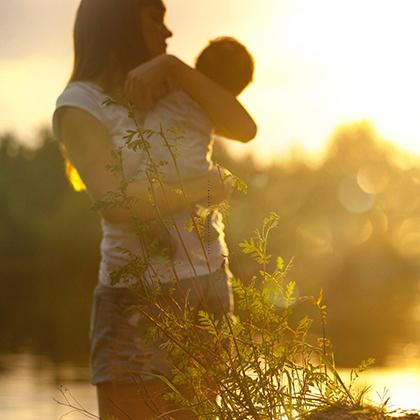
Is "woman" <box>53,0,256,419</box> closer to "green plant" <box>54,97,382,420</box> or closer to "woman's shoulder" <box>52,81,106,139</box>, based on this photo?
"woman's shoulder" <box>52,81,106,139</box>

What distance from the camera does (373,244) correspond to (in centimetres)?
7050

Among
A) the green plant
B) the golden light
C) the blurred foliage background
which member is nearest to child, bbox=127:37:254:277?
the golden light

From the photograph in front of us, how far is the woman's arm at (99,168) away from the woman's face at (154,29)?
38 cm

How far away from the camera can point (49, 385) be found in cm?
1891

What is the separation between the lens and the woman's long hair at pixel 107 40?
3.82 m

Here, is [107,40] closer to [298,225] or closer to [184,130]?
[184,130]

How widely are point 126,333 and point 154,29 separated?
38.3 inches

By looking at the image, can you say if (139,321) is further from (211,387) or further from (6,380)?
(6,380)

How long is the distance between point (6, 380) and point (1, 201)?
4320 centimetres

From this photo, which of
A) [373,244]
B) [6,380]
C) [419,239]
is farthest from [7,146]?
[6,380]

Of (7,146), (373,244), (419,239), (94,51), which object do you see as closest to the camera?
(94,51)

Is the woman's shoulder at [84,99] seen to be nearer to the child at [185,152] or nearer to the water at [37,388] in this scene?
the child at [185,152]

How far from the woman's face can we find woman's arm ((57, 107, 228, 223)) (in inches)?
15.1

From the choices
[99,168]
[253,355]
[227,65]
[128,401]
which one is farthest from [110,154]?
[253,355]
